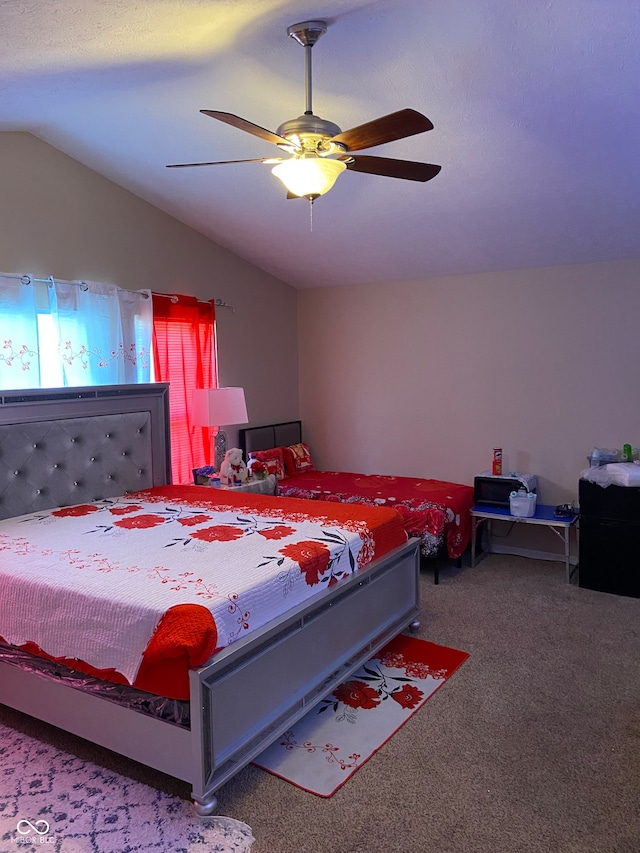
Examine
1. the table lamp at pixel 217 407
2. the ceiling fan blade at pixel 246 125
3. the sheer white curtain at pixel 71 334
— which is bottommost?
the table lamp at pixel 217 407

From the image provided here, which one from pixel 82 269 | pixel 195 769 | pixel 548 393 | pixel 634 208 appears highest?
pixel 634 208

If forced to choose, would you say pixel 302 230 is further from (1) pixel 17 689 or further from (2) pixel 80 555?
(1) pixel 17 689

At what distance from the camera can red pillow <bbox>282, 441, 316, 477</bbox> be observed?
17.6 feet

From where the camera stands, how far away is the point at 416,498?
439 cm

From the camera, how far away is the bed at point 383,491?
4.17 m

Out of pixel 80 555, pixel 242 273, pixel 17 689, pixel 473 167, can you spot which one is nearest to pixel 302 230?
pixel 242 273

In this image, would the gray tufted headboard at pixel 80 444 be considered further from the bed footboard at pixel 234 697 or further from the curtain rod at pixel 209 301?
the bed footboard at pixel 234 697

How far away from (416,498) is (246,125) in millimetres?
2908

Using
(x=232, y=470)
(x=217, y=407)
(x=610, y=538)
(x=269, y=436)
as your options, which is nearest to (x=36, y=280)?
(x=217, y=407)

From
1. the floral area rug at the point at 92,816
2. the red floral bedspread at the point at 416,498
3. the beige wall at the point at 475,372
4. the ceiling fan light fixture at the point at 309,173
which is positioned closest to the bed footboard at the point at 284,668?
the floral area rug at the point at 92,816

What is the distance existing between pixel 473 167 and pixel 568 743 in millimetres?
2770

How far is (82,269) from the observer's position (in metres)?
3.85

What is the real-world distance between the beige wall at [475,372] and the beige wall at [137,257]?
1.47 feet

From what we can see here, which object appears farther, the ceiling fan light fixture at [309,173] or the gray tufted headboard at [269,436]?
the gray tufted headboard at [269,436]
